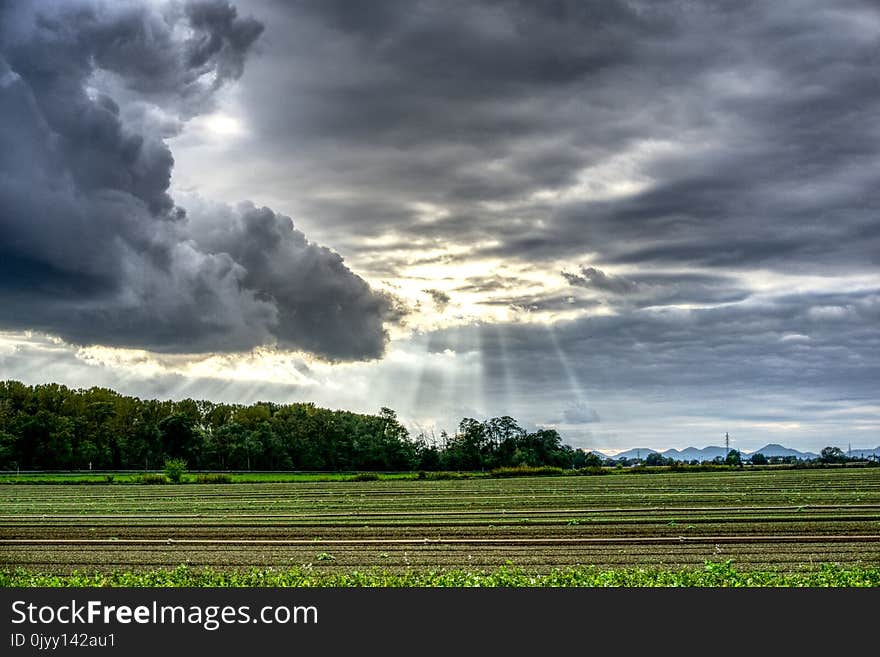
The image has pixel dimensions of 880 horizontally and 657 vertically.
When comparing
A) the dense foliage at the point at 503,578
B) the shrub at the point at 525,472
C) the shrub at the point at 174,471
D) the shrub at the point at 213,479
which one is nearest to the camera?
the dense foliage at the point at 503,578

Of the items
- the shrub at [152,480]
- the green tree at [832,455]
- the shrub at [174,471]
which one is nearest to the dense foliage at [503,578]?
the shrub at [152,480]

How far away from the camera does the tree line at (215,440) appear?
442 ft

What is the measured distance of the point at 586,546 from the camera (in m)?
30.1

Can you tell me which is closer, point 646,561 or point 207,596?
point 207,596

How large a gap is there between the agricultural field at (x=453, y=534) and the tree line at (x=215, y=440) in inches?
3135

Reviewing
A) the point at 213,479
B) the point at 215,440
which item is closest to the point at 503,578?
the point at 213,479

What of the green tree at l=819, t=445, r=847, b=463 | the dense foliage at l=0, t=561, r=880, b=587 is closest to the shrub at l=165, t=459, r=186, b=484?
the dense foliage at l=0, t=561, r=880, b=587

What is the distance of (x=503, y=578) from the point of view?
2070 cm

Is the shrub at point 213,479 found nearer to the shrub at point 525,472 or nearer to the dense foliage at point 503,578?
the shrub at point 525,472

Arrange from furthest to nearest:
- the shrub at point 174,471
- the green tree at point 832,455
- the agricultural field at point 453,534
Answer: the green tree at point 832,455 → the shrub at point 174,471 → the agricultural field at point 453,534

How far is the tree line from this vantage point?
135m

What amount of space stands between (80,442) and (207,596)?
5205 inches

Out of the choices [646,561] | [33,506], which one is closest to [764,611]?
[646,561]

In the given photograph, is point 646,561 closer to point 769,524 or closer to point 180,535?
point 769,524
